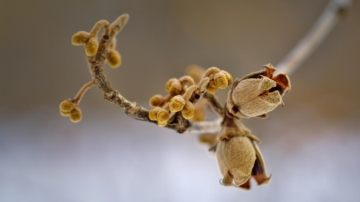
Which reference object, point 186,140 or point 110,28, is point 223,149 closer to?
point 110,28

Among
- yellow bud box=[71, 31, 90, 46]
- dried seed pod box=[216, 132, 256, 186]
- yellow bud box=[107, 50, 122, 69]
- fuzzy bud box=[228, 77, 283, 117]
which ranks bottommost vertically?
dried seed pod box=[216, 132, 256, 186]

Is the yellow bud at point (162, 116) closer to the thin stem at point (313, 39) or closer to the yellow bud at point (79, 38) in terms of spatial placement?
the yellow bud at point (79, 38)

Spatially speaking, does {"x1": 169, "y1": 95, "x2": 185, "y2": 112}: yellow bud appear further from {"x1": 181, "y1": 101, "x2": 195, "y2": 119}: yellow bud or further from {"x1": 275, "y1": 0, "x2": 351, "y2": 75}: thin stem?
{"x1": 275, "y1": 0, "x2": 351, "y2": 75}: thin stem

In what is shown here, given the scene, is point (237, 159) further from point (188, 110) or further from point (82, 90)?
point (82, 90)

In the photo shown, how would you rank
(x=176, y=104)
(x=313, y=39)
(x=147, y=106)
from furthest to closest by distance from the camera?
(x=147, y=106), (x=313, y=39), (x=176, y=104)

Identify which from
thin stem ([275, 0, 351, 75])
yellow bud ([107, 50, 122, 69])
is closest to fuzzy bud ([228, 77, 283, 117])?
yellow bud ([107, 50, 122, 69])

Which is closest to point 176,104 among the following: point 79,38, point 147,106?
point 79,38

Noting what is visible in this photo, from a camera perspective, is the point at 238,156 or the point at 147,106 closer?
the point at 238,156
